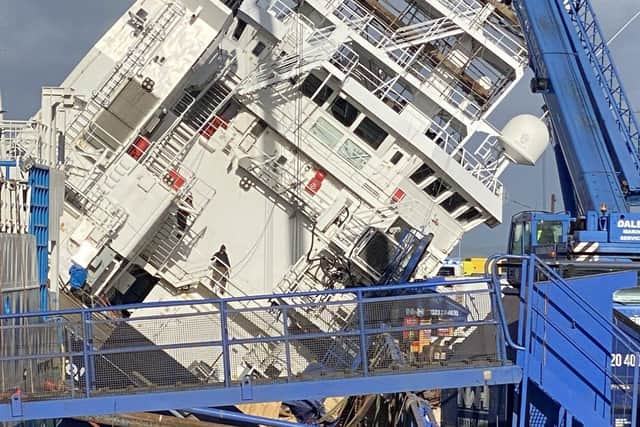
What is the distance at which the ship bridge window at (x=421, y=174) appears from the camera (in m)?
23.7

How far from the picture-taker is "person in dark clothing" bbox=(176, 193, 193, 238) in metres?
23.2

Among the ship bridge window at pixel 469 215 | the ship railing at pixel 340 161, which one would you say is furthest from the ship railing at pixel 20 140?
the ship bridge window at pixel 469 215

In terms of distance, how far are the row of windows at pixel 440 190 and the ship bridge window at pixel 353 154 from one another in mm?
1169

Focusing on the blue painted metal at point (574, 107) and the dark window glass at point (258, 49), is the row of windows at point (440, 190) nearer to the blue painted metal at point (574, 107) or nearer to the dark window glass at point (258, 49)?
the dark window glass at point (258, 49)

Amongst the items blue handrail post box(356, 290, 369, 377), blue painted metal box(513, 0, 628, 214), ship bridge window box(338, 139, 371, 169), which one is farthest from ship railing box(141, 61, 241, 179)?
blue handrail post box(356, 290, 369, 377)

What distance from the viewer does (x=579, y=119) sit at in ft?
61.4

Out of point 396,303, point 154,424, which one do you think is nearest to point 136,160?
point 154,424

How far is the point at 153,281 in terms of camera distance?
2397 cm

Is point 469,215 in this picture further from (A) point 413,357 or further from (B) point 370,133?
(A) point 413,357

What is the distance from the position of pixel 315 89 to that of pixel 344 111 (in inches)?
33.7

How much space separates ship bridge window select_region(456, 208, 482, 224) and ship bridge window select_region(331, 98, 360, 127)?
11.2ft

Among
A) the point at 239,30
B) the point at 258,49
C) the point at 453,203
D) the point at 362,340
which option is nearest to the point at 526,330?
the point at 362,340

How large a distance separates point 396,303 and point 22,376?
4.81m

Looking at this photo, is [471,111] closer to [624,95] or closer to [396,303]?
[624,95]
